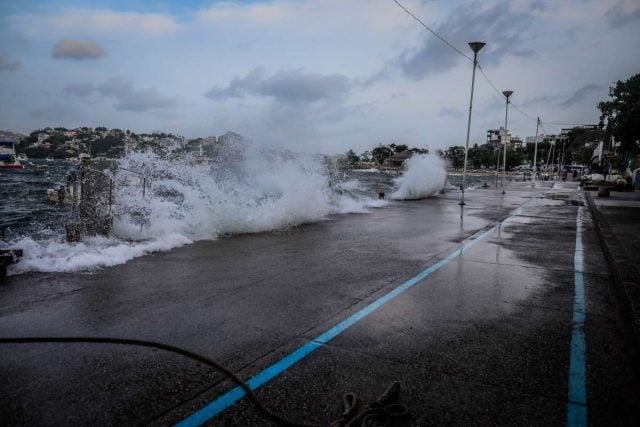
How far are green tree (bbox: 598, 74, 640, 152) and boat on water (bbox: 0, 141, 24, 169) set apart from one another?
13144cm

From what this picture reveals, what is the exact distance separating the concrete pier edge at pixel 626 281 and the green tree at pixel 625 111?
18.7 metres

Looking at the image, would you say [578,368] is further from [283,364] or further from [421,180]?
[421,180]

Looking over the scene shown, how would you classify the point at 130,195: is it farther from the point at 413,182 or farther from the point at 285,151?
the point at 413,182

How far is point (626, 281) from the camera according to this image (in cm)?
532

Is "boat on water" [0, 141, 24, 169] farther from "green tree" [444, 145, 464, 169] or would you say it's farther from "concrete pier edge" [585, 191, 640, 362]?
"green tree" [444, 145, 464, 169]

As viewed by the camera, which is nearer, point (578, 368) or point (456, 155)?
point (578, 368)

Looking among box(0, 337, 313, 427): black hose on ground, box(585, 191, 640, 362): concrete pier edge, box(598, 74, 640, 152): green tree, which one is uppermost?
box(598, 74, 640, 152): green tree

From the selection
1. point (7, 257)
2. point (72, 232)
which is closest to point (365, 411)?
point (7, 257)

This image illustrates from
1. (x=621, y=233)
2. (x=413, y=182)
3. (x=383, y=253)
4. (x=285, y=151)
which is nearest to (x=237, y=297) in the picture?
(x=383, y=253)

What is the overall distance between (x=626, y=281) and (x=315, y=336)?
442 centimetres

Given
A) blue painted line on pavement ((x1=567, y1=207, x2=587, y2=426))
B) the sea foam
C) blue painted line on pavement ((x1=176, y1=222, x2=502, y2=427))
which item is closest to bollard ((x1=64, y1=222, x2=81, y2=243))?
the sea foam

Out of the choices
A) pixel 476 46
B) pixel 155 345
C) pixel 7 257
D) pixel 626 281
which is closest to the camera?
pixel 155 345

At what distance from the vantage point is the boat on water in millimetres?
107713

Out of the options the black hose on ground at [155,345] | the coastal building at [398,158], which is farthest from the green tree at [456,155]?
the black hose on ground at [155,345]
